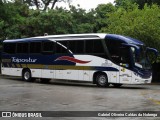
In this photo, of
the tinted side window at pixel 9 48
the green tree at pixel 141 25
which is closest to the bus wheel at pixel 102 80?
the tinted side window at pixel 9 48

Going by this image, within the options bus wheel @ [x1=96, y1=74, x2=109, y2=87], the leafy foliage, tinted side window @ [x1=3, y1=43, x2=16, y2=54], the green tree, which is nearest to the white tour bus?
bus wheel @ [x1=96, y1=74, x2=109, y2=87]

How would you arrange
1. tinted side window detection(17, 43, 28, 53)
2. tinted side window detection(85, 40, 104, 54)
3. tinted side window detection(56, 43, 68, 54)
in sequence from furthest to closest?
tinted side window detection(17, 43, 28, 53)
tinted side window detection(56, 43, 68, 54)
tinted side window detection(85, 40, 104, 54)

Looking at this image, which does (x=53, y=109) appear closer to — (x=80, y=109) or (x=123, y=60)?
(x=80, y=109)

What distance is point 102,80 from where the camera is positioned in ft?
76.2

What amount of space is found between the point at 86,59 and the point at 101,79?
5.15 ft

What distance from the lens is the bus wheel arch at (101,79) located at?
907 inches

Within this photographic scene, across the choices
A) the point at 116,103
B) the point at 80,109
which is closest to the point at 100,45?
the point at 116,103

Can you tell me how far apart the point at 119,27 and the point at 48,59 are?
427 inches

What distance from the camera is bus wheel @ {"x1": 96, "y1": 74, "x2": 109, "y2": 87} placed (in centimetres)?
2305

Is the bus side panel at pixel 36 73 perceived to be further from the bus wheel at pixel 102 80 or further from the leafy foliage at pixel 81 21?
the leafy foliage at pixel 81 21

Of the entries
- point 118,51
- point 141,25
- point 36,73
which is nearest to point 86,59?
point 118,51

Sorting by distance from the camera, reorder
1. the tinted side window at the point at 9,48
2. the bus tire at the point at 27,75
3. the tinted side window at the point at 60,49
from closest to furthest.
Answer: the tinted side window at the point at 60,49 < the bus tire at the point at 27,75 < the tinted side window at the point at 9,48

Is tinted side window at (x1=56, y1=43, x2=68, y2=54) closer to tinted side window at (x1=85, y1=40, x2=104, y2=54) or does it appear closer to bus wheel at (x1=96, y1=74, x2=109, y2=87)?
tinted side window at (x1=85, y1=40, x2=104, y2=54)

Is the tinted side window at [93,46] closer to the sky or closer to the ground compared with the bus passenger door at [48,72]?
closer to the sky
